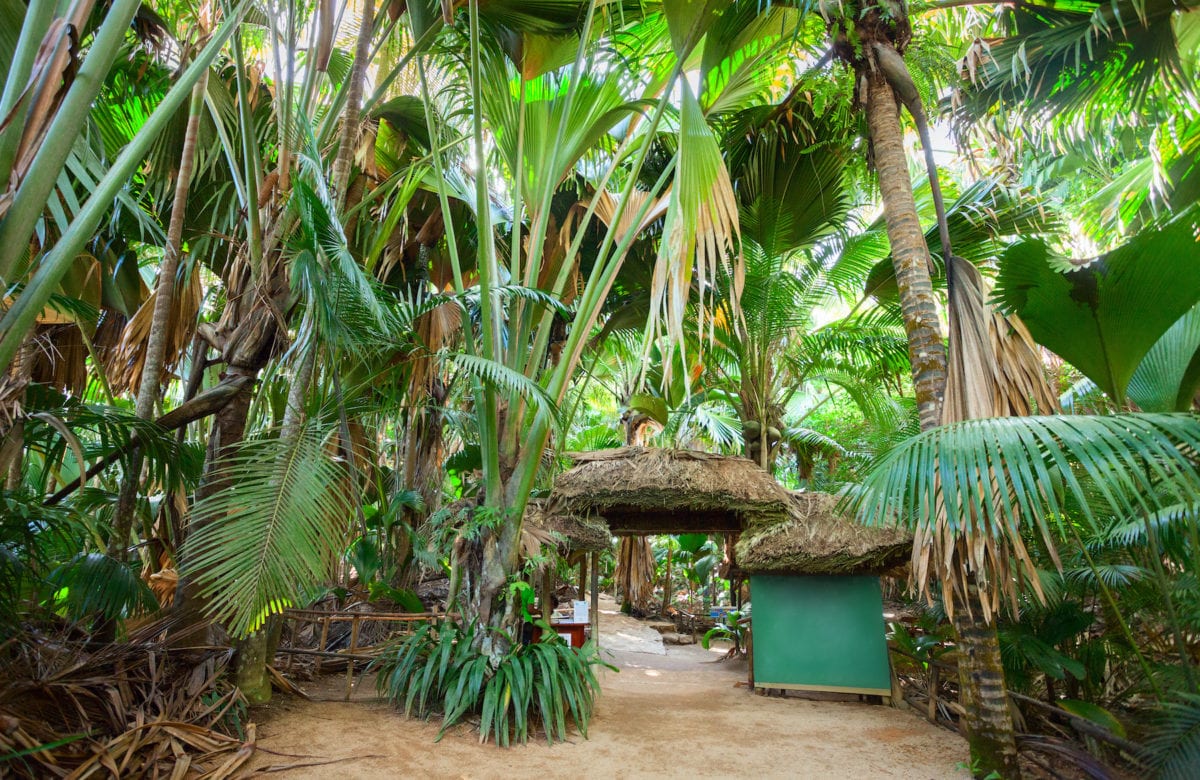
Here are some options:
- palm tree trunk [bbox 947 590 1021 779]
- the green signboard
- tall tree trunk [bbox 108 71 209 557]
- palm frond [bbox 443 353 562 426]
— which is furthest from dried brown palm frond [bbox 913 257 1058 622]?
tall tree trunk [bbox 108 71 209 557]

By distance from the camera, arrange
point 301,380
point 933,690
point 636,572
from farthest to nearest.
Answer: point 636,572 → point 933,690 → point 301,380

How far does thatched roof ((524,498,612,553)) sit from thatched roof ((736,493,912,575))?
159 cm

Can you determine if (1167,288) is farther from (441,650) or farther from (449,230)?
(441,650)

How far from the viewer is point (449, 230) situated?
16.6 feet

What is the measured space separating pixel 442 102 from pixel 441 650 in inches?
194

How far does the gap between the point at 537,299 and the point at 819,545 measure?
4362 millimetres

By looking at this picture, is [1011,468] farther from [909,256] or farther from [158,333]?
[158,333]

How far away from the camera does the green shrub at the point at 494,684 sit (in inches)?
184

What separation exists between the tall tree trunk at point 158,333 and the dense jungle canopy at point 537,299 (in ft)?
0.10

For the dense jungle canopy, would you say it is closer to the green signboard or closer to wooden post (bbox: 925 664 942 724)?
wooden post (bbox: 925 664 942 724)

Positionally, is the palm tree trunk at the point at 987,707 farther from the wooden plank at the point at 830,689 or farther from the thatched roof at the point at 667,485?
the thatched roof at the point at 667,485

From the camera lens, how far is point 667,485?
6.91 metres

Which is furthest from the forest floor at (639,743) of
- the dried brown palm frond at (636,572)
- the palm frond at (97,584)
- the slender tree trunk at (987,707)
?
the dried brown palm frond at (636,572)

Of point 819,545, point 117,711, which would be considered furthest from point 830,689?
point 117,711
